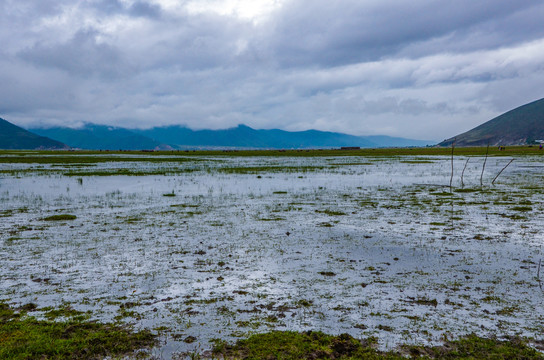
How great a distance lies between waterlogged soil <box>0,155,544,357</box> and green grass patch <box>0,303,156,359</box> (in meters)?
0.48

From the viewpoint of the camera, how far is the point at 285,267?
1198 centimetres

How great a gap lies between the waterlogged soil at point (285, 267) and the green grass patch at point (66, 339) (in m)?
0.48

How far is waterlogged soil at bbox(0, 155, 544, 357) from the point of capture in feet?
27.0

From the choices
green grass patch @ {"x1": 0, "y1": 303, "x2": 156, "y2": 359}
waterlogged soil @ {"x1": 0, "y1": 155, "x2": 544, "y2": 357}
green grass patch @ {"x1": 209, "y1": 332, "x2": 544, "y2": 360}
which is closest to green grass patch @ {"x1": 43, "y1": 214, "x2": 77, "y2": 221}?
waterlogged soil @ {"x1": 0, "y1": 155, "x2": 544, "y2": 357}

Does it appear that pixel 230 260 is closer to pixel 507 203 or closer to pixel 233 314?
pixel 233 314

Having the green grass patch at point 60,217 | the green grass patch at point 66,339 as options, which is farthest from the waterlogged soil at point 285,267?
the green grass patch at point 66,339

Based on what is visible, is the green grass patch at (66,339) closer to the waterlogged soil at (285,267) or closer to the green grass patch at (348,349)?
the waterlogged soil at (285,267)

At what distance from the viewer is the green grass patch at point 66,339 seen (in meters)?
6.98

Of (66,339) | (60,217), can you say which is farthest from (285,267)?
(60,217)

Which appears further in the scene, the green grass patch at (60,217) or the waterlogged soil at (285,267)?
the green grass patch at (60,217)

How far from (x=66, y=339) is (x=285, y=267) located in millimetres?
6755

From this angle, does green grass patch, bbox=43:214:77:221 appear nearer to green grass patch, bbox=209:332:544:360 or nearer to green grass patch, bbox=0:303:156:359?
green grass patch, bbox=0:303:156:359

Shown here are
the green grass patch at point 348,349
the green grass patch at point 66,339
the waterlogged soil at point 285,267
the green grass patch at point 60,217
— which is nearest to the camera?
the green grass patch at point 348,349

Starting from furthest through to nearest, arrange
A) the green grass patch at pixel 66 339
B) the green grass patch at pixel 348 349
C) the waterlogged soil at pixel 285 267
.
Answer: the waterlogged soil at pixel 285 267 < the green grass patch at pixel 66 339 < the green grass patch at pixel 348 349
